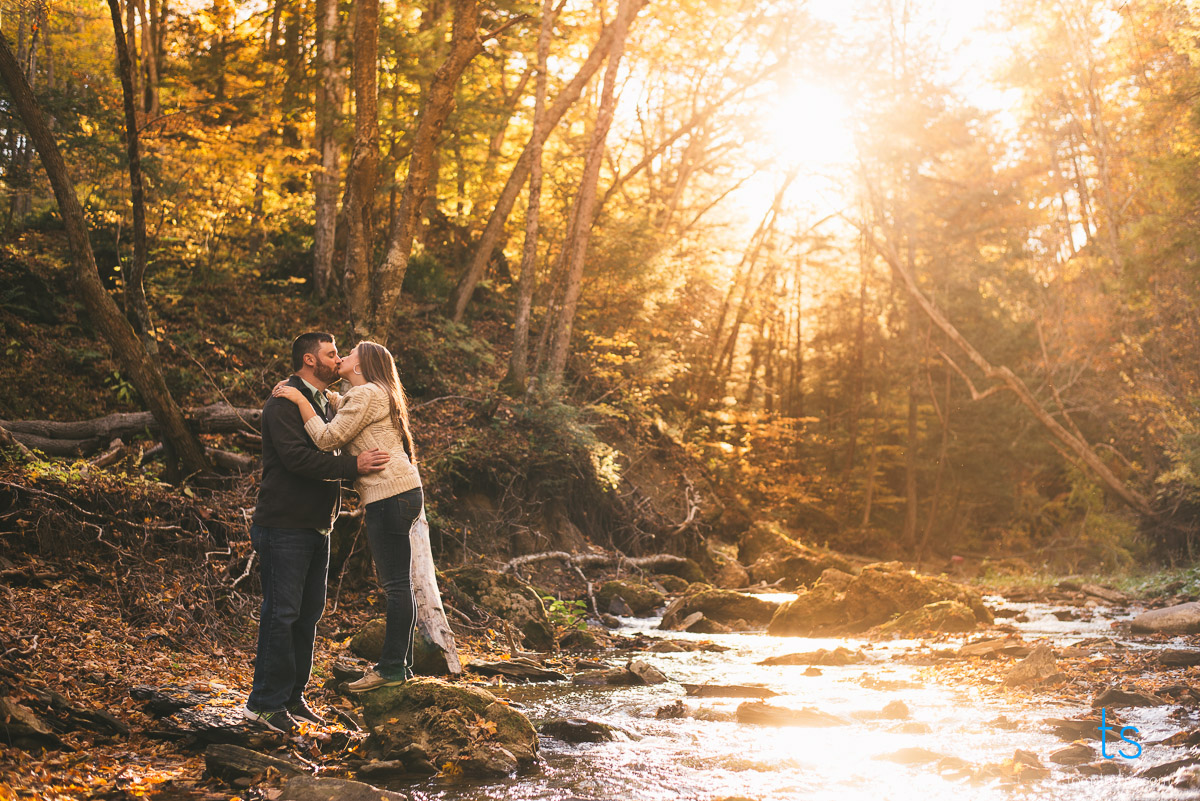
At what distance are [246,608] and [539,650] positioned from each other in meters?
3.37

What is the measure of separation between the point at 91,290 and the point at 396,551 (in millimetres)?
4894

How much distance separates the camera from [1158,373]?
19203 mm

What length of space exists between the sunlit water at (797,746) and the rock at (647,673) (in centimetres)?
16

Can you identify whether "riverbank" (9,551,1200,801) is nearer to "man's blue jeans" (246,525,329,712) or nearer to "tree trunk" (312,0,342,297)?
"man's blue jeans" (246,525,329,712)

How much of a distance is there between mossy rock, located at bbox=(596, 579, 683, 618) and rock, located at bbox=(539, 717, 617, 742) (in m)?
7.27

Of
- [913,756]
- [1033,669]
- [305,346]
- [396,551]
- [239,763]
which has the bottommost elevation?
[1033,669]

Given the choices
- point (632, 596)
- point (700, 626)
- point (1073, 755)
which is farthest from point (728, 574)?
point (1073, 755)

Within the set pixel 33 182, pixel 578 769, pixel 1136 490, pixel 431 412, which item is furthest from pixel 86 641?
pixel 1136 490

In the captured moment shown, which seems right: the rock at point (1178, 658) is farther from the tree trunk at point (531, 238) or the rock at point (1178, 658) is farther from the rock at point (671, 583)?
the tree trunk at point (531, 238)

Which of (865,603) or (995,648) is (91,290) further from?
(865,603)

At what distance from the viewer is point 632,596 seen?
1340 cm

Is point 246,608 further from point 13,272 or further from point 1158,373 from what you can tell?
point 1158,373

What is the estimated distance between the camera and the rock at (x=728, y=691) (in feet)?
24.7

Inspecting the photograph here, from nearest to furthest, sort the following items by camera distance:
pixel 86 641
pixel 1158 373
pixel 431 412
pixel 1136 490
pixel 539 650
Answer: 1. pixel 86 641
2. pixel 539 650
3. pixel 431 412
4. pixel 1158 373
5. pixel 1136 490
